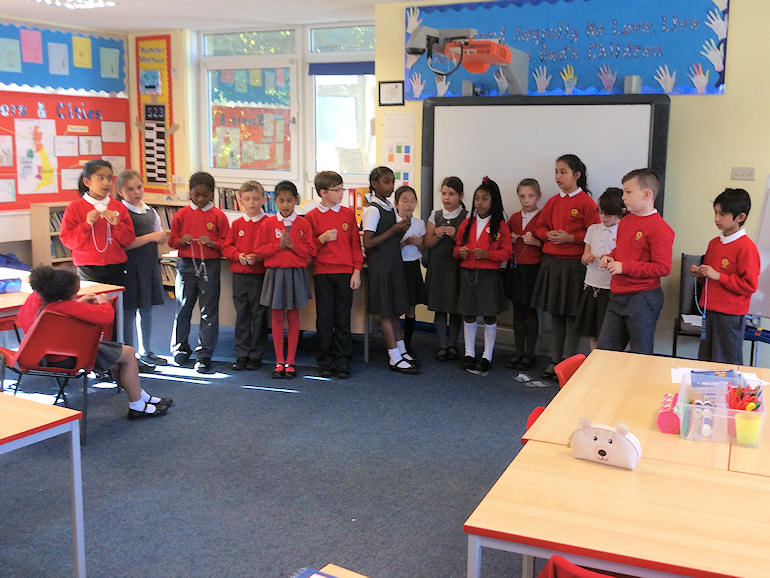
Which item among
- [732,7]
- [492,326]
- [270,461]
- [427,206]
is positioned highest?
[732,7]

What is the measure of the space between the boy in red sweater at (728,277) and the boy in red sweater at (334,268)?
2.09 m

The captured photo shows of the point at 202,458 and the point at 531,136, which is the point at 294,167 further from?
the point at 202,458

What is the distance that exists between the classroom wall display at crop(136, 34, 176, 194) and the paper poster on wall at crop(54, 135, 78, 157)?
0.71 metres

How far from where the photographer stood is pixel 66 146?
746 cm

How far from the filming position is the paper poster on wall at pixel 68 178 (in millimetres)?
7469

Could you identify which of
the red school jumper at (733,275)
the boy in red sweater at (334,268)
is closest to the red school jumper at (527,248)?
the boy in red sweater at (334,268)

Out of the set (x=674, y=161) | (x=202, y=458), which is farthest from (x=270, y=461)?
(x=674, y=161)

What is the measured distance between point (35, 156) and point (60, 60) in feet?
3.05

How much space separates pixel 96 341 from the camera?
3914mm

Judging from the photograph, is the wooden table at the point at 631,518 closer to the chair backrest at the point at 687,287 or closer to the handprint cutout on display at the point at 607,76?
the chair backrest at the point at 687,287

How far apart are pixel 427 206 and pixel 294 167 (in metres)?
1.97

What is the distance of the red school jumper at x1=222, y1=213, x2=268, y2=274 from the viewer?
16.9 ft

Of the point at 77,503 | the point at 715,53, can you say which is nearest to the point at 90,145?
the point at 715,53

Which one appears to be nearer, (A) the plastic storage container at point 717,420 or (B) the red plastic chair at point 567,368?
(A) the plastic storage container at point 717,420
